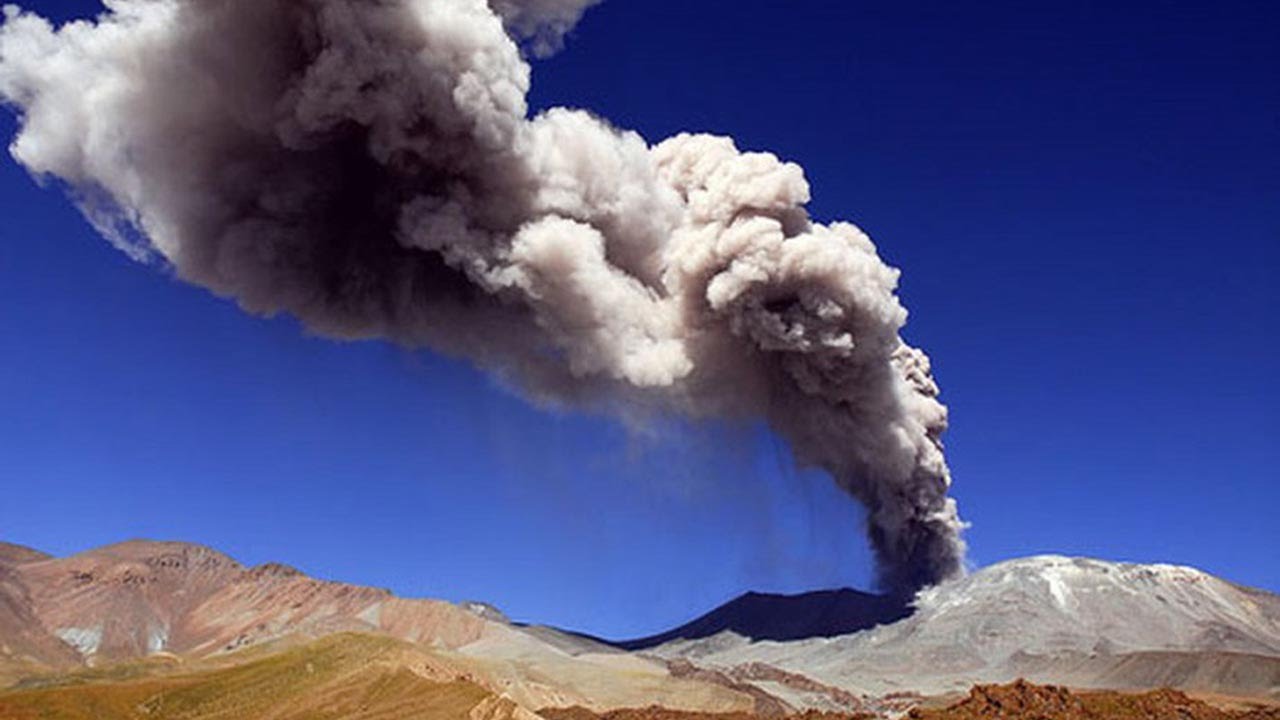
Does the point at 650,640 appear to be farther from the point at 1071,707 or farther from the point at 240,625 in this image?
the point at 1071,707

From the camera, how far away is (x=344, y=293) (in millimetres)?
67188

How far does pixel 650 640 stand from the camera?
450 feet

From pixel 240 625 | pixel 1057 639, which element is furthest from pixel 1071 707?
pixel 240 625

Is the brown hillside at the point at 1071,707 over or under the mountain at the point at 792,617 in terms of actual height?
under

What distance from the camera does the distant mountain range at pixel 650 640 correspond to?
2901 inches

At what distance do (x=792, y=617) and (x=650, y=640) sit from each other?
1721cm

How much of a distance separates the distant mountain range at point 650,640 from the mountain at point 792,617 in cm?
39

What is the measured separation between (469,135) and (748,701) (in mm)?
43073

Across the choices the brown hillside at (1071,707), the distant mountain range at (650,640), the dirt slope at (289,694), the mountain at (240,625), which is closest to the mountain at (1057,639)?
the distant mountain range at (650,640)

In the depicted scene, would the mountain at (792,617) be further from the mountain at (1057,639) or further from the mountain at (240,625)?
the mountain at (240,625)

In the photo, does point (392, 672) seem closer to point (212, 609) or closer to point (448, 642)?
point (448, 642)

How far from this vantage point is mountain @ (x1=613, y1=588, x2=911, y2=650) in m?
121

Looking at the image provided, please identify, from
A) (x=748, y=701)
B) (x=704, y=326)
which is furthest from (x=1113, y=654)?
(x=704, y=326)

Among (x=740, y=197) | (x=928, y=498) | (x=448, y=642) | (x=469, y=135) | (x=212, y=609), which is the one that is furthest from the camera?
(x=212, y=609)
